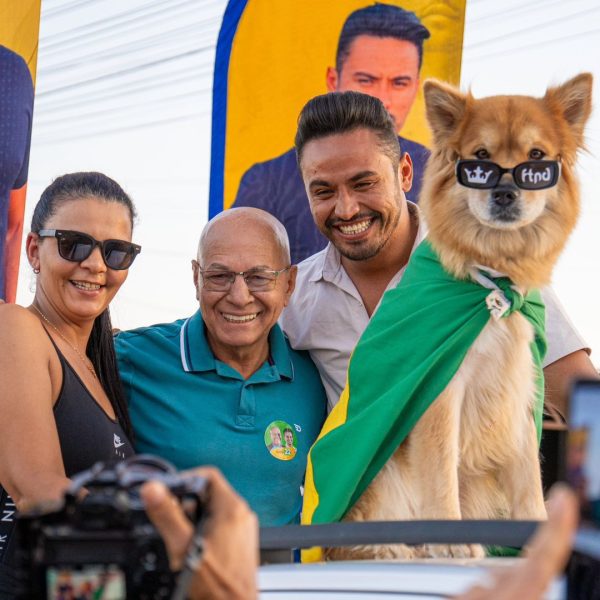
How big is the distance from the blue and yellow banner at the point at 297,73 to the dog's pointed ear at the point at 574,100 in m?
1.65

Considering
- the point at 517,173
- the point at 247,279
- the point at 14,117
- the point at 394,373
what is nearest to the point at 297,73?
the point at 14,117

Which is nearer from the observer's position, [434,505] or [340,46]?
[434,505]

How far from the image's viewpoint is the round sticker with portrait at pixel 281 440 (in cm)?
293

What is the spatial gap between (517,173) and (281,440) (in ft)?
4.02

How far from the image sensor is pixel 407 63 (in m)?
4.67

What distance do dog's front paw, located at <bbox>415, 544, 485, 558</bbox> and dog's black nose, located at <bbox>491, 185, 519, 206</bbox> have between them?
3.52 ft

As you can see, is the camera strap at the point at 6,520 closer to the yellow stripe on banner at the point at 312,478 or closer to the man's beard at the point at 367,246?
the yellow stripe on banner at the point at 312,478

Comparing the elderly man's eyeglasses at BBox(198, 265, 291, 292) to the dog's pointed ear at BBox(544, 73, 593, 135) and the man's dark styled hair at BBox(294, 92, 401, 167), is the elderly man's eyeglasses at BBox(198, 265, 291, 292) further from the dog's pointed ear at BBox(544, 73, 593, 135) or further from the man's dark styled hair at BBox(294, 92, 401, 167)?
the dog's pointed ear at BBox(544, 73, 593, 135)

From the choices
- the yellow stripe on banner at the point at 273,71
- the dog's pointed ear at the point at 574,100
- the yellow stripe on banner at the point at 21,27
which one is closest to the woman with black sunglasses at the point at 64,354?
the dog's pointed ear at the point at 574,100

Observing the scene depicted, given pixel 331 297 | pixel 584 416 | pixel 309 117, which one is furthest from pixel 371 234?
pixel 584 416

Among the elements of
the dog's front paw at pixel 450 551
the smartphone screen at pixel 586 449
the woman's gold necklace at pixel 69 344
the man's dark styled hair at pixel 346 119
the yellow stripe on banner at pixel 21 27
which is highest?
the yellow stripe on banner at pixel 21 27

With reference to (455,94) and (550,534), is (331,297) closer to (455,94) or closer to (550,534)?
(455,94)

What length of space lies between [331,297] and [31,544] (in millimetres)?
2420

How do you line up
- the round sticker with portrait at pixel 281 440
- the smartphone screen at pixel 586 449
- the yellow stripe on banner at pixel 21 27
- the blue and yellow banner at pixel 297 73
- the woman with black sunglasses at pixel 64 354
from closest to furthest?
1. the smartphone screen at pixel 586 449
2. the woman with black sunglasses at pixel 64 354
3. the round sticker with portrait at pixel 281 440
4. the blue and yellow banner at pixel 297 73
5. the yellow stripe on banner at pixel 21 27
